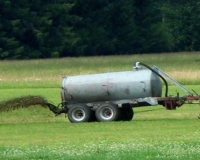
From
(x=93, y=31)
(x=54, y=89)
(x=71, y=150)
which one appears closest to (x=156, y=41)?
(x=93, y=31)

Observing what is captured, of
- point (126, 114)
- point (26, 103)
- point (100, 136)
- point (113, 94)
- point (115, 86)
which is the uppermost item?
point (115, 86)

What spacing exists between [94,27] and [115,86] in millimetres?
55123

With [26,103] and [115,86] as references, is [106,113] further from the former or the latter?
[26,103]

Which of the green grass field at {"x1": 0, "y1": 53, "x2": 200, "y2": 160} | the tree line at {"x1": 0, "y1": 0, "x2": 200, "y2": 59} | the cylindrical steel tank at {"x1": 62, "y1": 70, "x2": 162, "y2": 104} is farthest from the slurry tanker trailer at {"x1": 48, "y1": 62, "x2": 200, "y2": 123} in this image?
the tree line at {"x1": 0, "y1": 0, "x2": 200, "y2": 59}

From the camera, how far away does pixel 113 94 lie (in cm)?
2369

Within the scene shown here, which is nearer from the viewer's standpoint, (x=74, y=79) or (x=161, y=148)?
(x=161, y=148)

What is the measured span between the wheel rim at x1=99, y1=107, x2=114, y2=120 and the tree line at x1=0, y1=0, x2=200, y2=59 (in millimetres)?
46537

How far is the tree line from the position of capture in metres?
72.2

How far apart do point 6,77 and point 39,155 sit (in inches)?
1212

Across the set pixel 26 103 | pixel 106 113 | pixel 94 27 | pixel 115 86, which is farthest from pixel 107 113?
pixel 94 27

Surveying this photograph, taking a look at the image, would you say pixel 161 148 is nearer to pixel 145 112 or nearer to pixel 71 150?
pixel 71 150

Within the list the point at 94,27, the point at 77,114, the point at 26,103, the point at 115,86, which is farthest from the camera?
the point at 94,27

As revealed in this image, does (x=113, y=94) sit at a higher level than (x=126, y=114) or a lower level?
Result: higher

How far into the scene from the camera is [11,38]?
71.4 meters
